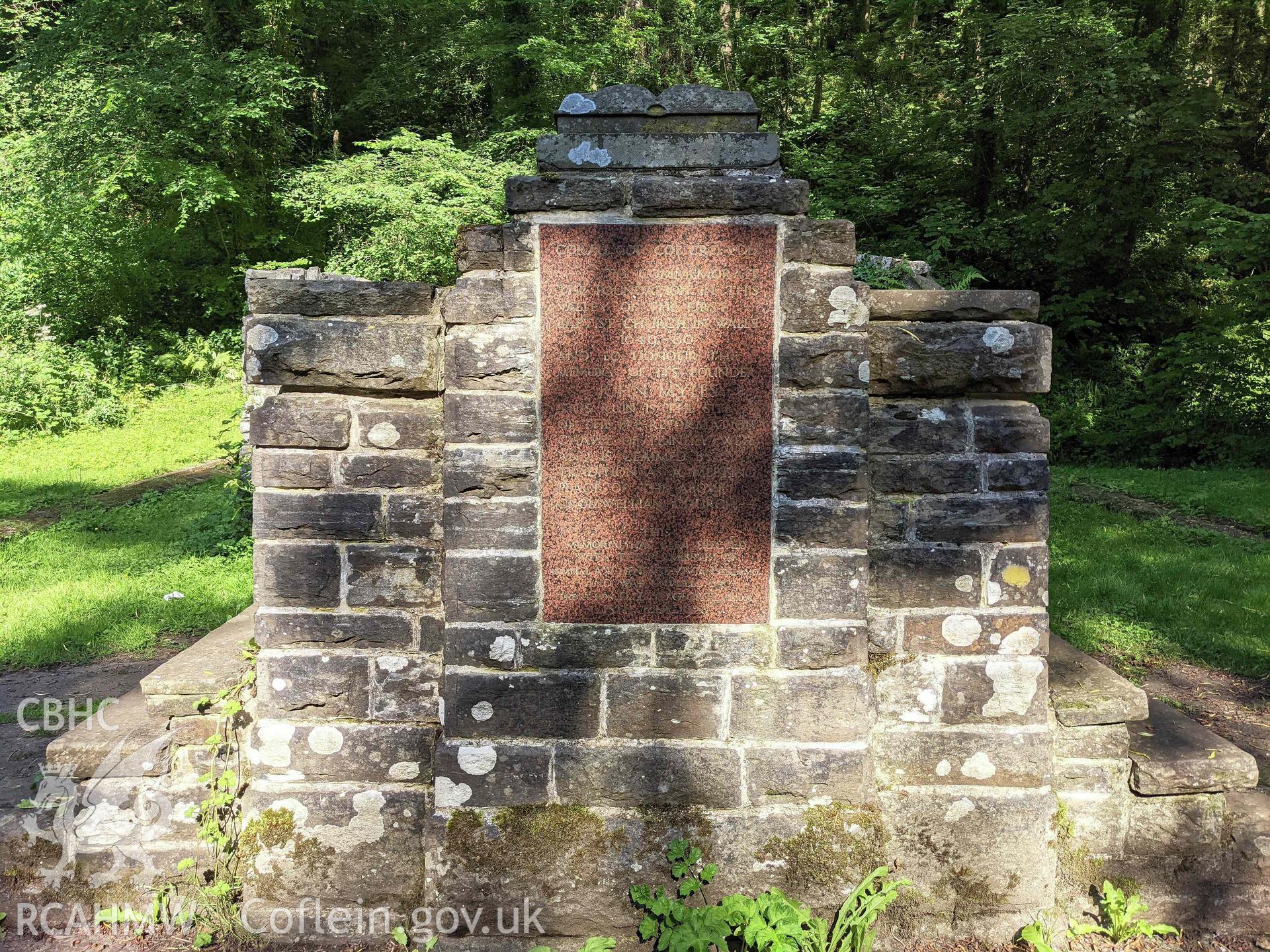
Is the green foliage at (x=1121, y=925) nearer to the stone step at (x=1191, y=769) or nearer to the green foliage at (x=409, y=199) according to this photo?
the stone step at (x=1191, y=769)

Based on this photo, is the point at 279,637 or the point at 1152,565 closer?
the point at 279,637

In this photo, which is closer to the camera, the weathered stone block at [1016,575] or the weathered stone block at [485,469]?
the weathered stone block at [485,469]

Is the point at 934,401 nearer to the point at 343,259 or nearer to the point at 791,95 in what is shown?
the point at 343,259

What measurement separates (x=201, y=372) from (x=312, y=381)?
567 inches

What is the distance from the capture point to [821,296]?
2.66 m

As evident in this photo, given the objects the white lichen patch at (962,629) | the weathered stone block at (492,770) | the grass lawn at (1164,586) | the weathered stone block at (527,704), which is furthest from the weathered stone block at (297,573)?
the grass lawn at (1164,586)

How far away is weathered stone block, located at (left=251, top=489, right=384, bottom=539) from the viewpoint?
2.78m

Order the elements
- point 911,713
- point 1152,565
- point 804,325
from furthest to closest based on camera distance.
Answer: point 1152,565 < point 911,713 < point 804,325

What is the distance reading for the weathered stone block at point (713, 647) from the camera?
2.73m

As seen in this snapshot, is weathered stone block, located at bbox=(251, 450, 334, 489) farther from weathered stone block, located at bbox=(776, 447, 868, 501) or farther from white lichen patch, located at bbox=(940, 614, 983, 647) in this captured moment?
white lichen patch, located at bbox=(940, 614, 983, 647)

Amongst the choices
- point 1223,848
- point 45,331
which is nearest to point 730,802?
point 1223,848

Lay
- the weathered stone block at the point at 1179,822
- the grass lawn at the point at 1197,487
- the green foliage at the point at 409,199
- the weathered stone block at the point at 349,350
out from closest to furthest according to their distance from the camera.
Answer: the weathered stone block at the point at 349,350 → the weathered stone block at the point at 1179,822 → the grass lawn at the point at 1197,487 → the green foliage at the point at 409,199

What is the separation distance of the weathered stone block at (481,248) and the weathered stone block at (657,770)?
1505 millimetres

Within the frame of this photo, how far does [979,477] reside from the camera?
2811mm
